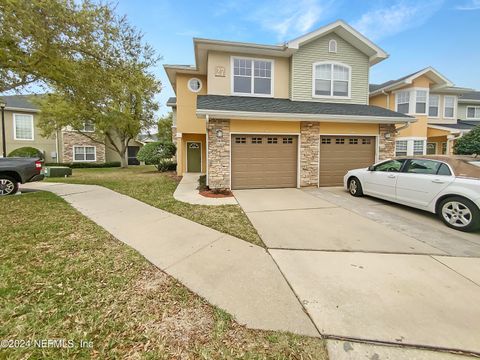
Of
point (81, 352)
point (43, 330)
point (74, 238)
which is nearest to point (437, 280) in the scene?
point (81, 352)

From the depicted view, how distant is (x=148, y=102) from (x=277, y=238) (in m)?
19.0

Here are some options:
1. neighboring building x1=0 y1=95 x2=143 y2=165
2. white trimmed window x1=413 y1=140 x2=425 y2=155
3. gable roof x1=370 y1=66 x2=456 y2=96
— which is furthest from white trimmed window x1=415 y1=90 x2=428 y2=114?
neighboring building x1=0 y1=95 x2=143 y2=165

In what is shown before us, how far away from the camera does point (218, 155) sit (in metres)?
8.82

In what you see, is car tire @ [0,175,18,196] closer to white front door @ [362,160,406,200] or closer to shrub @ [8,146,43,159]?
white front door @ [362,160,406,200]

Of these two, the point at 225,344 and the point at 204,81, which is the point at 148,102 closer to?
the point at 204,81

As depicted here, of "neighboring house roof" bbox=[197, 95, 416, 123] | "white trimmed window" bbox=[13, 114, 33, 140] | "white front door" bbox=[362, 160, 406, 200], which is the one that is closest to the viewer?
"white front door" bbox=[362, 160, 406, 200]

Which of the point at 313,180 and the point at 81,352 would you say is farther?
the point at 313,180

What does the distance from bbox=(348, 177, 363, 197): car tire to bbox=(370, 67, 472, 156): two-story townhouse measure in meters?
9.06

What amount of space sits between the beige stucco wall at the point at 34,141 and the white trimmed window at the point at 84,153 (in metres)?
1.78

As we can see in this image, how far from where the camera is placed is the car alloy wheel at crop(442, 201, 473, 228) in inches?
190

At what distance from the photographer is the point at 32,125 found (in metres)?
21.5

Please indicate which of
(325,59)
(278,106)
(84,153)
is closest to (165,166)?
(278,106)

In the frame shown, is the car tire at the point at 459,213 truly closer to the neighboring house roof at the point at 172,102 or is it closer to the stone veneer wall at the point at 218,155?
the stone veneer wall at the point at 218,155

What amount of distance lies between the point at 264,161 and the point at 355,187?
138 inches
